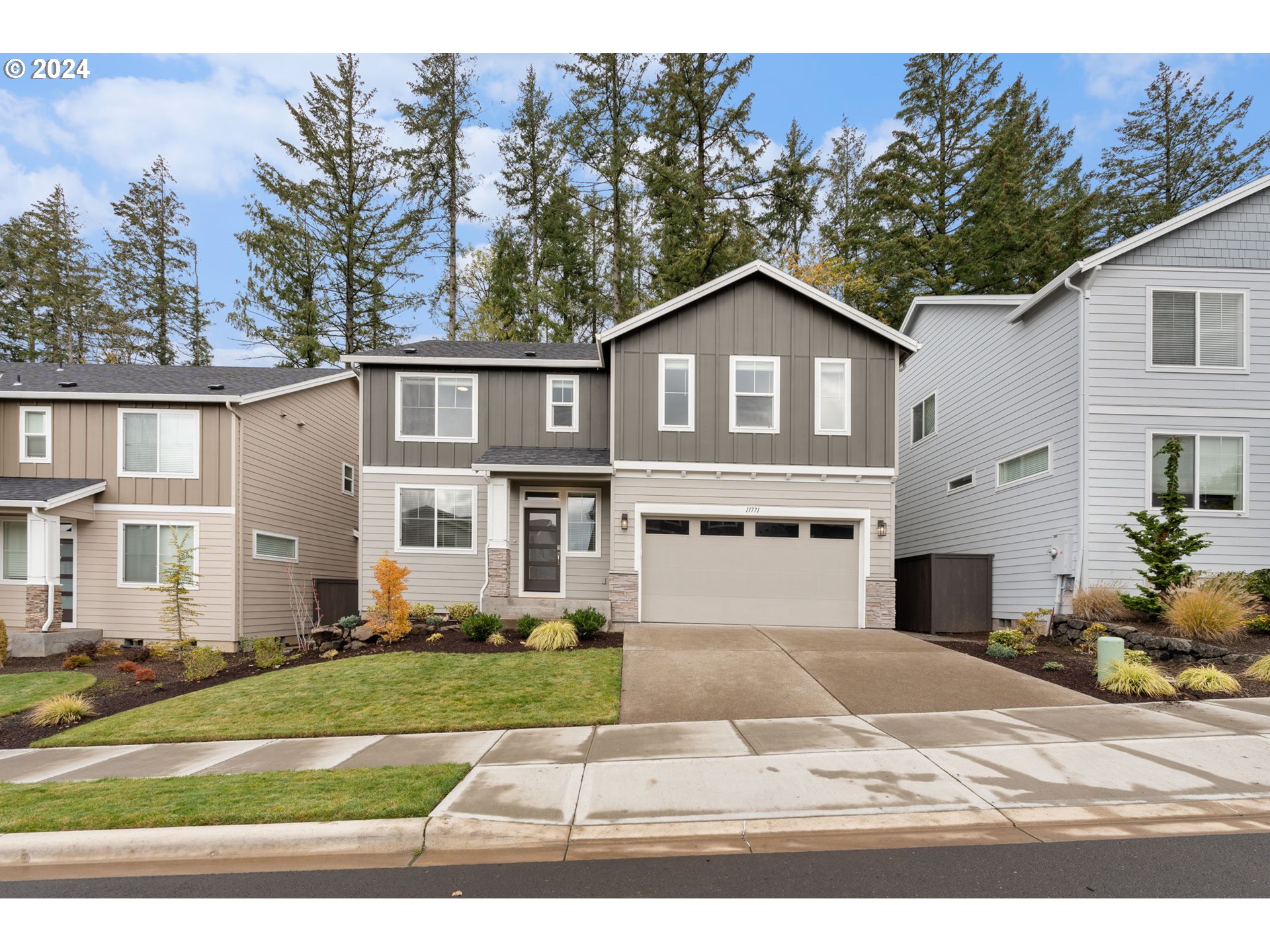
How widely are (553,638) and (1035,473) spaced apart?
10418 mm

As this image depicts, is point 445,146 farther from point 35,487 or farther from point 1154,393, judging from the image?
point 1154,393

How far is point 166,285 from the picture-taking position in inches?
1198

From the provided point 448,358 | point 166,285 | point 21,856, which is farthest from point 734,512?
point 166,285

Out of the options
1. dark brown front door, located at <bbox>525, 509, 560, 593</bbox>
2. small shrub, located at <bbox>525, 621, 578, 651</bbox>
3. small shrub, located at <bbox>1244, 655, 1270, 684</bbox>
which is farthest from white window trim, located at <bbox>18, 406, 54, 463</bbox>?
small shrub, located at <bbox>1244, 655, 1270, 684</bbox>

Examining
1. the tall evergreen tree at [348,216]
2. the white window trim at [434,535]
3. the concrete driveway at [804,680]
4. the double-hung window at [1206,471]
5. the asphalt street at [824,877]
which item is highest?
the tall evergreen tree at [348,216]

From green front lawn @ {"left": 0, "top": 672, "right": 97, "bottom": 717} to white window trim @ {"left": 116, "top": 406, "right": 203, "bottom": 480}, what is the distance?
14.8 ft

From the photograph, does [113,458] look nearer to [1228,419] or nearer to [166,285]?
[166,285]

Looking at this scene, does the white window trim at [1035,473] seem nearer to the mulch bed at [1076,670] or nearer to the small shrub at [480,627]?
the mulch bed at [1076,670]

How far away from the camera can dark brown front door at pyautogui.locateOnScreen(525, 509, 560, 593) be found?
15.7 m

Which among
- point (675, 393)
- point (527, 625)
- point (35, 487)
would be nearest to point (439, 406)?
point (675, 393)

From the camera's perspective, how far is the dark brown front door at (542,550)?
15703mm

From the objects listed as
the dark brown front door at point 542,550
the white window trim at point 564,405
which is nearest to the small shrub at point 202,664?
the dark brown front door at point 542,550

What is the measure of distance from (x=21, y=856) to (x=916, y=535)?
1983 centimetres

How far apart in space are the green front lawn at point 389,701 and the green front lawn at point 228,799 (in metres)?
1.78
